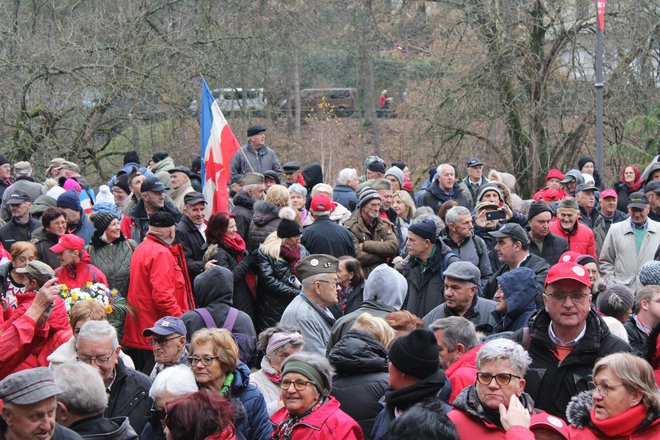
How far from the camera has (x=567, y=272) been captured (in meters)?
5.18

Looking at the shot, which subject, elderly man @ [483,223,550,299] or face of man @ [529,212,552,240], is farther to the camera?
face of man @ [529,212,552,240]

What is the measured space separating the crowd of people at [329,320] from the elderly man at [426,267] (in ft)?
0.06

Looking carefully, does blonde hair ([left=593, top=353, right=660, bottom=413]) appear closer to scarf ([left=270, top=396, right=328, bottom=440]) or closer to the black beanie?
the black beanie

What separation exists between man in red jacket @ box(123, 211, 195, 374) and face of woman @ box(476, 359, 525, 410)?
159 inches

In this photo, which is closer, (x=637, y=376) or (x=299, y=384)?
(x=637, y=376)

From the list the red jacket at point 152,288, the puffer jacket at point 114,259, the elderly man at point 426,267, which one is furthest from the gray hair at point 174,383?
the puffer jacket at point 114,259

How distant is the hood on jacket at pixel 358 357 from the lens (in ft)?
17.4

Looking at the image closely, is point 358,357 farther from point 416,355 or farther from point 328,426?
point 416,355

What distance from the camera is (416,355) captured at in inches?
180

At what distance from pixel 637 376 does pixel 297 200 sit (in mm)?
Result: 7094

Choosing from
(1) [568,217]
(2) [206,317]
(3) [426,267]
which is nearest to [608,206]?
(1) [568,217]

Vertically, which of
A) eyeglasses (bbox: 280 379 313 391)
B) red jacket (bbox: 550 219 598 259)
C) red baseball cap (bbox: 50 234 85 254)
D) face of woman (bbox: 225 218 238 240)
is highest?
red baseball cap (bbox: 50 234 85 254)

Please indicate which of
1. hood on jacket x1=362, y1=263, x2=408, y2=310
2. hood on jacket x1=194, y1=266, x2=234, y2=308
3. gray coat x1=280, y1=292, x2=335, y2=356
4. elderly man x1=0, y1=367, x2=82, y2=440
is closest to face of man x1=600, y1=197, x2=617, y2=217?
hood on jacket x1=362, y1=263, x2=408, y2=310

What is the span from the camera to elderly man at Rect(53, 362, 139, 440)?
14.9 ft
